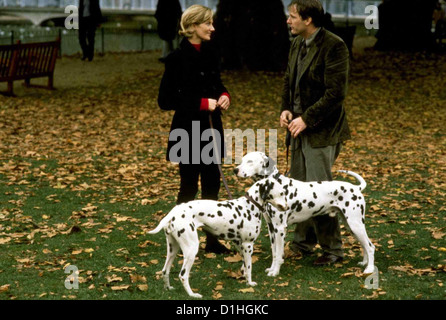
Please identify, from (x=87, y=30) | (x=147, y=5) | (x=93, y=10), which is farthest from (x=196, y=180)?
(x=147, y=5)

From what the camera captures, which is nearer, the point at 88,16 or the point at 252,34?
the point at 88,16

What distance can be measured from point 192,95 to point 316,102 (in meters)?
1.22

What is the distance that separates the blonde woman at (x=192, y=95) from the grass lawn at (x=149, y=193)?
108 centimetres

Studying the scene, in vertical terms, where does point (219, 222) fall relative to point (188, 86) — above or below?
below

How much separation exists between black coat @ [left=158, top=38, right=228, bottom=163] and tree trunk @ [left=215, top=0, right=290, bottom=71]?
16448 millimetres

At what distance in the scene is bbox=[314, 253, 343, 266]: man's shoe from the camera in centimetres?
682

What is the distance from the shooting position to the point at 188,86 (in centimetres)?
670

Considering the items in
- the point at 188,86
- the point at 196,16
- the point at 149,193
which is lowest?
the point at 149,193

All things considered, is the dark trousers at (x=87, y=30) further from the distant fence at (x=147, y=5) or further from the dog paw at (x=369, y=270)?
the distant fence at (x=147, y=5)

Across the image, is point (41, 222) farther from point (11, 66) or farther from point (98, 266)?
point (11, 66)

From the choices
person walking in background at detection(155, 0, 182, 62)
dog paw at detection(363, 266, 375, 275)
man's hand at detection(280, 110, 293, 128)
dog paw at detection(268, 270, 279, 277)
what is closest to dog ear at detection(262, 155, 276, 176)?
man's hand at detection(280, 110, 293, 128)

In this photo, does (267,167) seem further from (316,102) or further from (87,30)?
(87,30)

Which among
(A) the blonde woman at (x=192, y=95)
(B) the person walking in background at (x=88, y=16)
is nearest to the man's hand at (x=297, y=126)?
(A) the blonde woman at (x=192, y=95)
